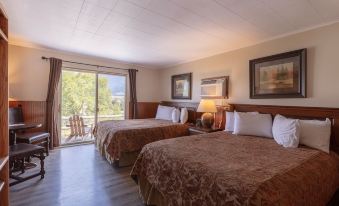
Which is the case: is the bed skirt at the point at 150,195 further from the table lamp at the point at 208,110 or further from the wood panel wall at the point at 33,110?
the wood panel wall at the point at 33,110

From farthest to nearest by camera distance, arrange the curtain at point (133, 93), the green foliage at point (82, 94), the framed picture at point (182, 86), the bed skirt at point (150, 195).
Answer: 1. the curtain at point (133, 93)
2. the framed picture at point (182, 86)
3. the green foliage at point (82, 94)
4. the bed skirt at point (150, 195)

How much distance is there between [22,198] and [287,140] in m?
3.29

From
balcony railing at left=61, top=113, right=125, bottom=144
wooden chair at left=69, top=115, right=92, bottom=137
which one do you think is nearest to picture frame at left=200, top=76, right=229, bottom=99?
balcony railing at left=61, top=113, right=125, bottom=144

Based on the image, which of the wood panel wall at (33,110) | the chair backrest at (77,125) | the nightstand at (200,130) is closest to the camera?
the nightstand at (200,130)

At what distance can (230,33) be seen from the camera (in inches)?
112

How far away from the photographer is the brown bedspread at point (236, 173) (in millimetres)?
1187

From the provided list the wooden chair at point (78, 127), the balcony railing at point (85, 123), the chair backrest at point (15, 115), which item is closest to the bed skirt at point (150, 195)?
the chair backrest at point (15, 115)

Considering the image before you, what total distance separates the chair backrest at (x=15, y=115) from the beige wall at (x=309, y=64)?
13.7 ft

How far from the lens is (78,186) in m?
2.45

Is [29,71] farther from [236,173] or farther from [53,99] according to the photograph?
[236,173]

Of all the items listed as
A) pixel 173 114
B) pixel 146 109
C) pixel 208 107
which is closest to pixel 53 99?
pixel 146 109

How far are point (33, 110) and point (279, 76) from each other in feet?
16.3

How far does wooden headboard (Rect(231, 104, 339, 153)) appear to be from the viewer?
2.28 metres

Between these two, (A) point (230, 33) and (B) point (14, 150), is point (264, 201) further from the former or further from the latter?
(B) point (14, 150)
